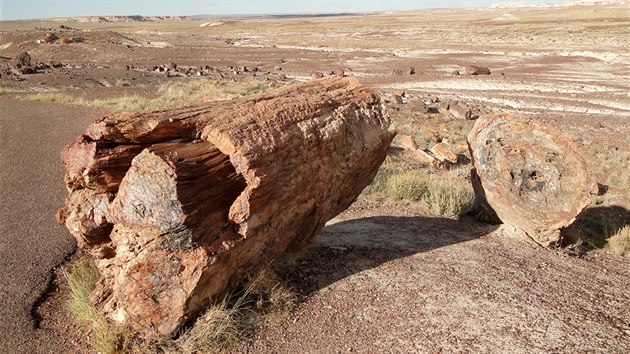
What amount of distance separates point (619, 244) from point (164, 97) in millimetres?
18667

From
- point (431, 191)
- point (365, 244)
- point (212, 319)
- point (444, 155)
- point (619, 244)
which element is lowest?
point (444, 155)

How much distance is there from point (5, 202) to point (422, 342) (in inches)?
314

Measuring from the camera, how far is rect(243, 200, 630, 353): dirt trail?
5.23 m

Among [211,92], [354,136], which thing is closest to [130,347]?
[354,136]

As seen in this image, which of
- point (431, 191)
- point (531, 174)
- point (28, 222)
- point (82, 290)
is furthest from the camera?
point (431, 191)

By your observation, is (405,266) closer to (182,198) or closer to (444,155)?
(182,198)

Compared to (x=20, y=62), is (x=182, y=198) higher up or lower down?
higher up

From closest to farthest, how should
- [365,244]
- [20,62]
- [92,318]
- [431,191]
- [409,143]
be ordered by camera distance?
[92,318] < [365,244] < [431,191] < [409,143] < [20,62]

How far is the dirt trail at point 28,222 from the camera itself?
5.70m

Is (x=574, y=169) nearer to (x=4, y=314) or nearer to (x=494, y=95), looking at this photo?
(x=4, y=314)

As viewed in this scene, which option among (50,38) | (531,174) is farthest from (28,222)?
(50,38)

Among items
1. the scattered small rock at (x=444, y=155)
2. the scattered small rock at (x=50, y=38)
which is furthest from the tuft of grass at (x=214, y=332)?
the scattered small rock at (x=50, y=38)

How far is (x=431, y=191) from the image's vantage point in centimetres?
1054

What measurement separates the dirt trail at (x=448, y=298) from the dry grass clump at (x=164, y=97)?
1330 cm
